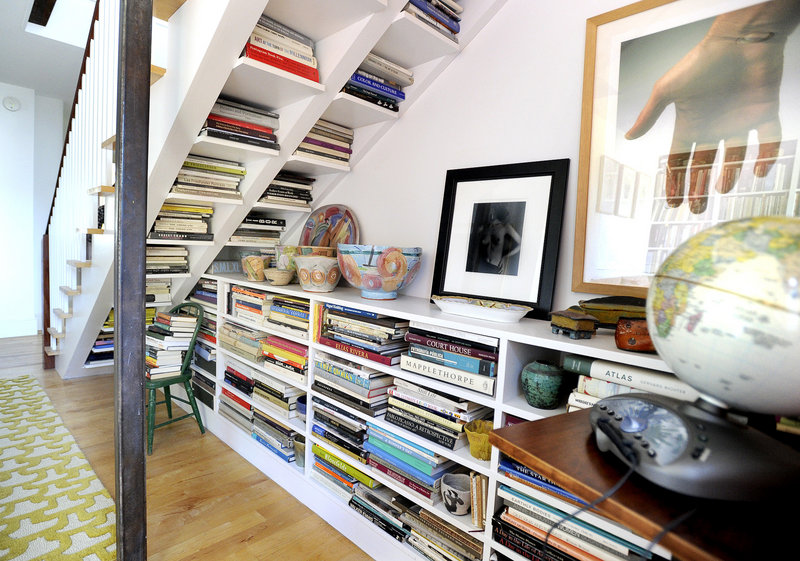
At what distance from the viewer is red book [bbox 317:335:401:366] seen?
1495mm

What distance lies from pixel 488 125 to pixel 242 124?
3.26 ft

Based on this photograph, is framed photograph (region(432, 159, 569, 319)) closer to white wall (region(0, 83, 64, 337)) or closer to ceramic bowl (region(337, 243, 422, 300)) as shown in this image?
ceramic bowl (region(337, 243, 422, 300))

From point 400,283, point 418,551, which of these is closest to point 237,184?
point 400,283

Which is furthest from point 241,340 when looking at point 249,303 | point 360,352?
point 360,352

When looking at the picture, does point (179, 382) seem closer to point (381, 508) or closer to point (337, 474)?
point (337, 474)

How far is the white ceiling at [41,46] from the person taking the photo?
2932 millimetres

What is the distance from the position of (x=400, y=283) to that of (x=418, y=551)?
3.03 feet

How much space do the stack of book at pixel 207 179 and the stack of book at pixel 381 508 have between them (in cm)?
139

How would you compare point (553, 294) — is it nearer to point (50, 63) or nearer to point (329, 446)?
point (329, 446)

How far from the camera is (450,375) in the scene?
1.30 m

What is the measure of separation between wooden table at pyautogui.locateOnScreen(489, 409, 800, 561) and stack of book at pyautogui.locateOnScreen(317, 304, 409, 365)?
0.91m

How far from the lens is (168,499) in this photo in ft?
6.02

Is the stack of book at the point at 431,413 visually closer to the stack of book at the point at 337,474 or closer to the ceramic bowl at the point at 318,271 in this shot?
the stack of book at the point at 337,474

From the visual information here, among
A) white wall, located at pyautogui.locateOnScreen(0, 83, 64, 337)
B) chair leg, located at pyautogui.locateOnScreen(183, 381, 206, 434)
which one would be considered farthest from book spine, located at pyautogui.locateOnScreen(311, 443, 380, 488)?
Answer: white wall, located at pyautogui.locateOnScreen(0, 83, 64, 337)
